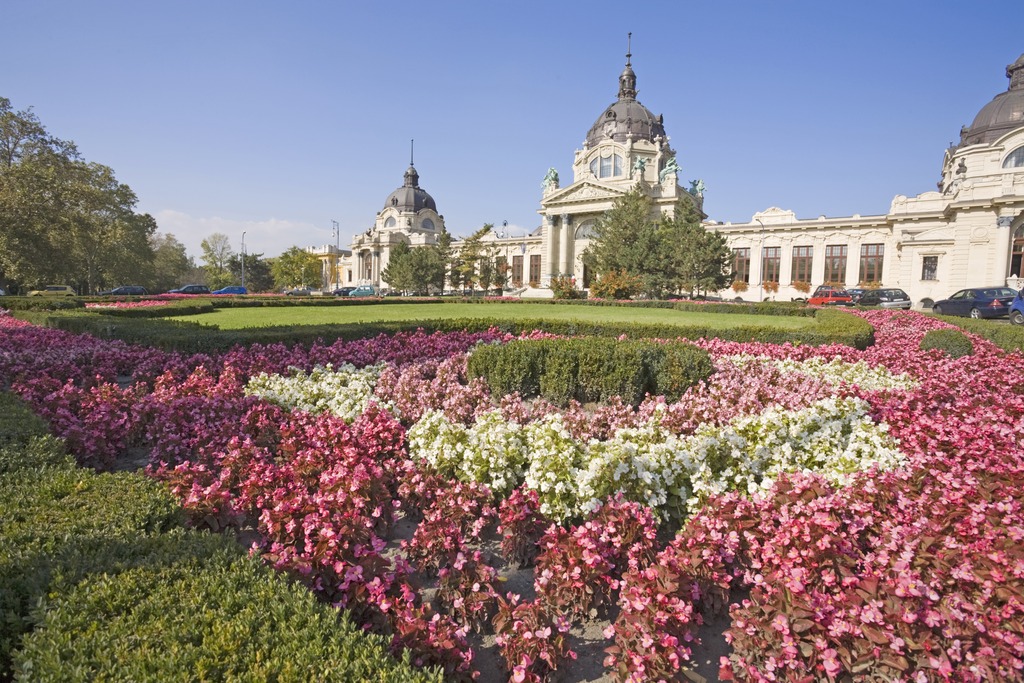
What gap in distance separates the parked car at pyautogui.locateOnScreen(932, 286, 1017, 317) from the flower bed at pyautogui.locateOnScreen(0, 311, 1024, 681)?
72.5ft

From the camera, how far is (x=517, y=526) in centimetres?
369

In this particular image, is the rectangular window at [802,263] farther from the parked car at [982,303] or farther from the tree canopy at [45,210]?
the tree canopy at [45,210]

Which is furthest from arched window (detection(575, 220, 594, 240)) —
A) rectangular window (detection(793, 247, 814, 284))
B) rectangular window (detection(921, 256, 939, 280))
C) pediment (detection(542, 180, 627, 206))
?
rectangular window (detection(921, 256, 939, 280))

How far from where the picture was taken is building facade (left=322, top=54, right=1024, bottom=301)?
36781 millimetres

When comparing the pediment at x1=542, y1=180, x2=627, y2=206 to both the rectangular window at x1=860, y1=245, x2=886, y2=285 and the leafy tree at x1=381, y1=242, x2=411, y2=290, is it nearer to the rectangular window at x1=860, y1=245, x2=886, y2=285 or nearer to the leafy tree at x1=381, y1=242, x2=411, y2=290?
the leafy tree at x1=381, y1=242, x2=411, y2=290

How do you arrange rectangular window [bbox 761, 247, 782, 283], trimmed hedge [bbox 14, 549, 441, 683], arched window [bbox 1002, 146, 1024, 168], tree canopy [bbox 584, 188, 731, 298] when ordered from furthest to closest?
rectangular window [bbox 761, 247, 782, 283] → arched window [bbox 1002, 146, 1024, 168] → tree canopy [bbox 584, 188, 731, 298] → trimmed hedge [bbox 14, 549, 441, 683]

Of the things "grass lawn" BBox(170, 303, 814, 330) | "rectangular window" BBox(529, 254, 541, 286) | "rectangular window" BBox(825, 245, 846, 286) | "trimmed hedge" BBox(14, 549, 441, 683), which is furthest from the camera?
"rectangular window" BBox(529, 254, 541, 286)

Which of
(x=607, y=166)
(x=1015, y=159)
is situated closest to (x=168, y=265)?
(x=607, y=166)

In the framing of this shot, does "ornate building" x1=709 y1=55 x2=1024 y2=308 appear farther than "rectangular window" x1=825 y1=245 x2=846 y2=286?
No

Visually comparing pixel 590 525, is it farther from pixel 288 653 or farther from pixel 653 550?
pixel 288 653

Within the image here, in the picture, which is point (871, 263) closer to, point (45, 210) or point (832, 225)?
point (832, 225)

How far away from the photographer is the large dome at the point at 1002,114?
4344 centimetres

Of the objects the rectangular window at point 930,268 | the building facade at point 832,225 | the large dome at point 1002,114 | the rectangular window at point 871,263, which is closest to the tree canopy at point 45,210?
the building facade at point 832,225

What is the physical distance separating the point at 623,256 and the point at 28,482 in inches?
1427
